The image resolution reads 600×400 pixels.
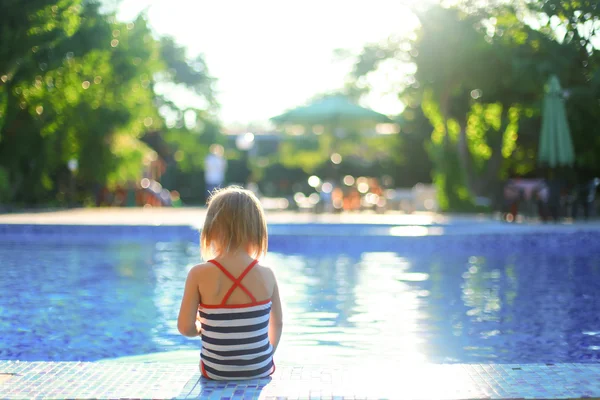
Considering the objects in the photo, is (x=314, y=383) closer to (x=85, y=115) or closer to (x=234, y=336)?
(x=234, y=336)

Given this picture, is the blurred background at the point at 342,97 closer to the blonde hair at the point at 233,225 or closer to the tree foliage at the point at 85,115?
the tree foliage at the point at 85,115

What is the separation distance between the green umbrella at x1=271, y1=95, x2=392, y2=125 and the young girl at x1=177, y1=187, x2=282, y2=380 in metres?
20.7

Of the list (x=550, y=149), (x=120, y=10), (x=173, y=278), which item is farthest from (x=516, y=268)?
(x=120, y=10)

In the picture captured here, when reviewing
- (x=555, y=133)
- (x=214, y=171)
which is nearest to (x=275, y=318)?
(x=555, y=133)

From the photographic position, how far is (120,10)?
27.3 metres

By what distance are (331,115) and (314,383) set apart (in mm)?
21192

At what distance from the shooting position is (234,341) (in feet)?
13.0

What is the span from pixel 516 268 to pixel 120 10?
60.1 ft

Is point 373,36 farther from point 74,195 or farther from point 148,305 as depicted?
point 148,305

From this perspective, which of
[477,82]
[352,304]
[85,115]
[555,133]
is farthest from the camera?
[85,115]

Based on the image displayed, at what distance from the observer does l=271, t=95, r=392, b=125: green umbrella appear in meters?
24.5

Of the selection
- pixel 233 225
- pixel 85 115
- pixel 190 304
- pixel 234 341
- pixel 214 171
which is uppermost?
pixel 85 115

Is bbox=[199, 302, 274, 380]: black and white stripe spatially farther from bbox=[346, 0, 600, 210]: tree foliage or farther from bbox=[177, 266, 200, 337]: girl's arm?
bbox=[346, 0, 600, 210]: tree foliage

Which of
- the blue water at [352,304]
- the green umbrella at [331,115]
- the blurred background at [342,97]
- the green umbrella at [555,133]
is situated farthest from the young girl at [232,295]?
the green umbrella at [331,115]
